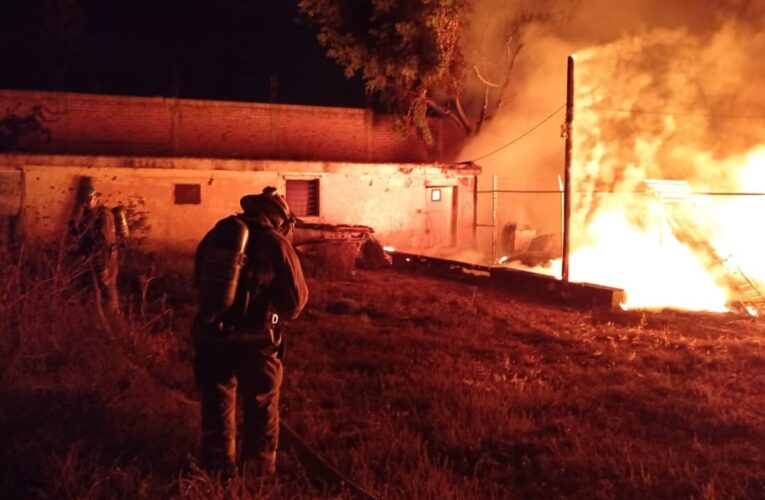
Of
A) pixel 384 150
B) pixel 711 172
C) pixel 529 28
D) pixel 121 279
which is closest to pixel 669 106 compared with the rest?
pixel 711 172

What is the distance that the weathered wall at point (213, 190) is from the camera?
15.9 m

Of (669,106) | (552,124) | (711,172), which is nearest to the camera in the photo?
(711,172)

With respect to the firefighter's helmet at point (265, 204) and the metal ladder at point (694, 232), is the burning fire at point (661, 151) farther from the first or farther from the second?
the firefighter's helmet at point (265, 204)

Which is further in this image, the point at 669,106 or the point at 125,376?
the point at 669,106

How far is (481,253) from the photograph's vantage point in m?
20.5

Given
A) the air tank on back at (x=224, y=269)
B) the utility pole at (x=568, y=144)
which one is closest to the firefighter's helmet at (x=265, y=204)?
the air tank on back at (x=224, y=269)

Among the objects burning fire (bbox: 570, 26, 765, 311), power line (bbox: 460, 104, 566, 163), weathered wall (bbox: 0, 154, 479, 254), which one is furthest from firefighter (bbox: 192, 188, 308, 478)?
power line (bbox: 460, 104, 566, 163)

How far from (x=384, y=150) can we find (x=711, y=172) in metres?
9.87

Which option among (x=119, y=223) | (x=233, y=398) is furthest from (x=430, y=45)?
(x=233, y=398)

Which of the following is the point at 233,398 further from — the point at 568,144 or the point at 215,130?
the point at 215,130

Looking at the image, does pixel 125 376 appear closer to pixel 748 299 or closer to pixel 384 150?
pixel 748 299

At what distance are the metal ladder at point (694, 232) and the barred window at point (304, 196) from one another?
8783 millimetres

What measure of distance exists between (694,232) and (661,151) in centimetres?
351

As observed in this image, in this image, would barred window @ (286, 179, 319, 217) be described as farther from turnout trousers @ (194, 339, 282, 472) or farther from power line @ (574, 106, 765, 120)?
turnout trousers @ (194, 339, 282, 472)
